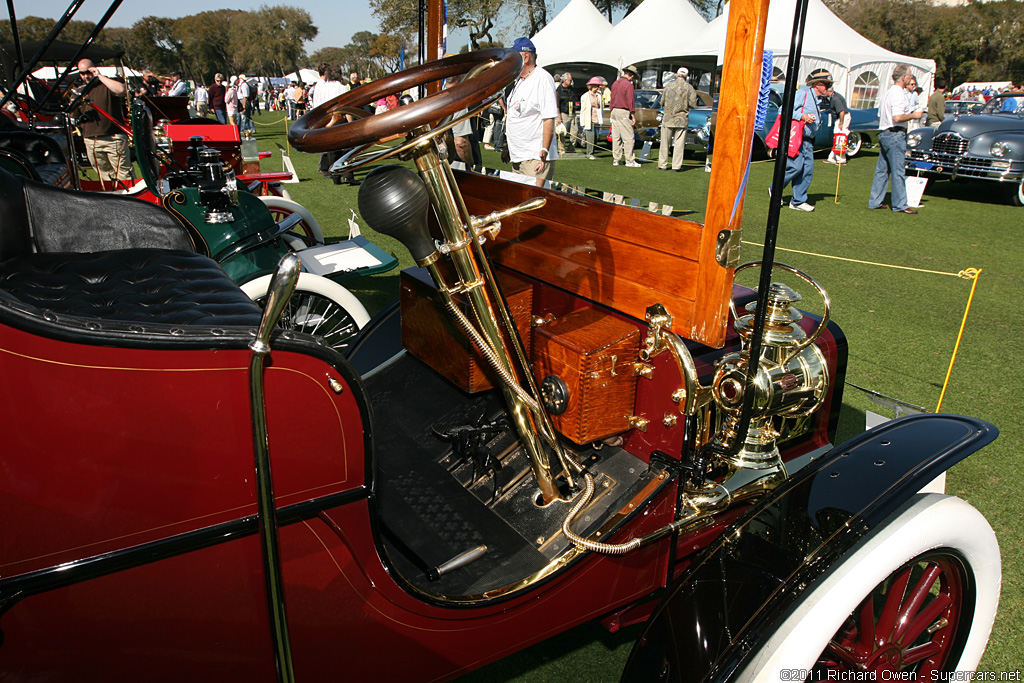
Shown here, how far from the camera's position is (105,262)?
195 centimetres

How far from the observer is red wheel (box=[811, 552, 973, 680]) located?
1442 millimetres

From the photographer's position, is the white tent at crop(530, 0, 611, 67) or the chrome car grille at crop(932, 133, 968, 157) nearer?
the white tent at crop(530, 0, 611, 67)

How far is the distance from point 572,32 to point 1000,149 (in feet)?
30.7

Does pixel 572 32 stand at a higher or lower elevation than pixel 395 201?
higher

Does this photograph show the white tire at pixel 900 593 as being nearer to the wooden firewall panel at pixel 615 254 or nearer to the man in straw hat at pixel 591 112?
the wooden firewall panel at pixel 615 254

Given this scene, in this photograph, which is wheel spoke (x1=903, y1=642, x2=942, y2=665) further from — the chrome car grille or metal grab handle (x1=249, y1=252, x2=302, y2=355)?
the chrome car grille

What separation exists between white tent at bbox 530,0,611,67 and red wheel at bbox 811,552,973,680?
1.58 metres

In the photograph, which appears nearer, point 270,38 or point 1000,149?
point 1000,149

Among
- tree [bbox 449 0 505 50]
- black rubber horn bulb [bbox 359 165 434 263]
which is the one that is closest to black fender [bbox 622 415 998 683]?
black rubber horn bulb [bbox 359 165 434 263]

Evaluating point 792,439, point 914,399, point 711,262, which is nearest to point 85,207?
point 711,262

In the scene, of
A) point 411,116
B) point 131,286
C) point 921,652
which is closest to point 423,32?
point 131,286

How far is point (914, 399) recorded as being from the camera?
3291mm

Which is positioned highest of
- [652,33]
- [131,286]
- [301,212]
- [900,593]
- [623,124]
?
[652,33]

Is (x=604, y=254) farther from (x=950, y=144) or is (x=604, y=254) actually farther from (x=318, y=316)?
(x=950, y=144)
